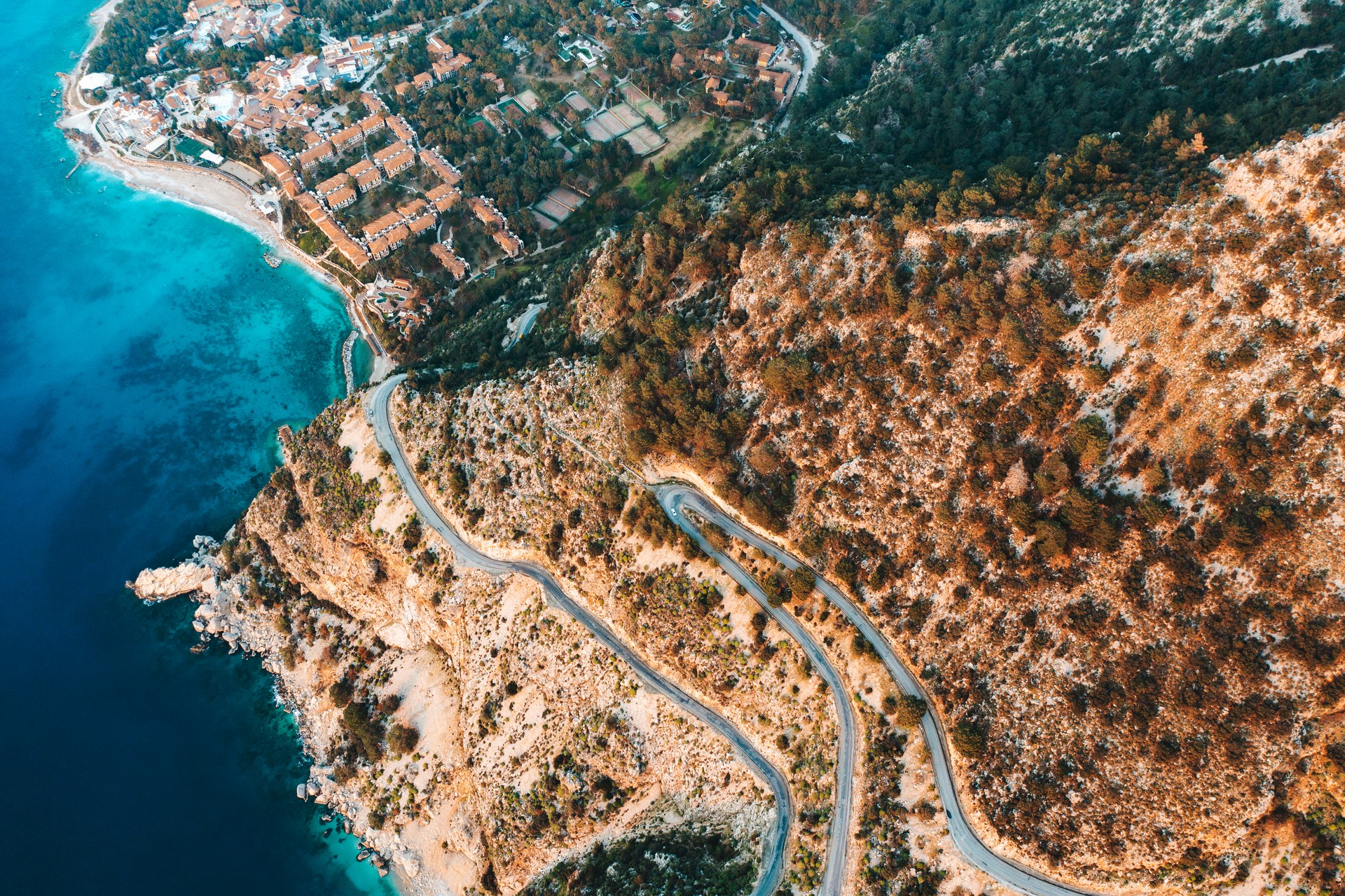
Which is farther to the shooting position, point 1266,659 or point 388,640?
point 388,640

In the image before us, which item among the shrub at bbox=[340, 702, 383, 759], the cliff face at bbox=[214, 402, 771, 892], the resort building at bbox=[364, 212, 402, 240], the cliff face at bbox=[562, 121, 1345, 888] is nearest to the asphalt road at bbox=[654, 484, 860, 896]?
the cliff face at bbox=[562, 121, 1345, 888]

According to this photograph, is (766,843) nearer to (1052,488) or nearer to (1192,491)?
(1052,488)

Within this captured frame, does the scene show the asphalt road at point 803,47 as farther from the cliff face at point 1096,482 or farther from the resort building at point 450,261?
the cliff face at point 1096,482

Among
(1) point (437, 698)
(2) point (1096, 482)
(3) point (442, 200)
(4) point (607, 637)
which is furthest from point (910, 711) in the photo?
(3) point (442, 200)

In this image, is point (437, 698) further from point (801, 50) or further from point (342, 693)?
point (801, 50)

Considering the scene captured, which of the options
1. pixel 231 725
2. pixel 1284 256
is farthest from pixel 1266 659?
pixel 231 725

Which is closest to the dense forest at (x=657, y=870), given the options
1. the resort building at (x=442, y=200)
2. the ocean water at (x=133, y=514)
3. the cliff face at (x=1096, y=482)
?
the cliff face at (x=1096, y=482)
